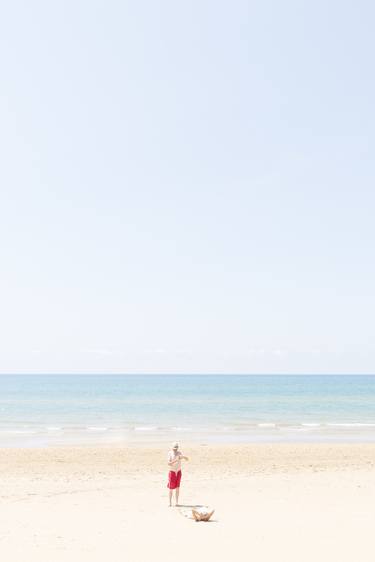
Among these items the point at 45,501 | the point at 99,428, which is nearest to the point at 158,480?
the point at 45,501

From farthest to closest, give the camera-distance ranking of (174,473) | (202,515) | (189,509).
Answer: (174,473) < (189,509) < (202,515)

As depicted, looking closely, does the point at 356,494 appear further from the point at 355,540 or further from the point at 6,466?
the point at 6,466

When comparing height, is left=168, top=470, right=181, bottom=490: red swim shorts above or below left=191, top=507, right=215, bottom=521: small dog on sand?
above

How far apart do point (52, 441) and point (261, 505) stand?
20.3 meters

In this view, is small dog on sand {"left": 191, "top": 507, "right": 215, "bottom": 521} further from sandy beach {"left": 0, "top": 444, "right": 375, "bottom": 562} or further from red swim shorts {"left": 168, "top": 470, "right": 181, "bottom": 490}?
red swim shorts {"left": 168, "top": 470, "right": 181, "bottom": 490}

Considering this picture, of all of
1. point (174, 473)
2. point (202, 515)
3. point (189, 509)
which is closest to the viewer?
point (202, 515)

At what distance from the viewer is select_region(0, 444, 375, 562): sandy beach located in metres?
10.2

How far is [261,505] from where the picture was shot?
46.2ft

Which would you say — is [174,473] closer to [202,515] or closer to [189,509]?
[189,509]

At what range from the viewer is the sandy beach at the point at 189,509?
1022 centimetres

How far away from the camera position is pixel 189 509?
13.6 m

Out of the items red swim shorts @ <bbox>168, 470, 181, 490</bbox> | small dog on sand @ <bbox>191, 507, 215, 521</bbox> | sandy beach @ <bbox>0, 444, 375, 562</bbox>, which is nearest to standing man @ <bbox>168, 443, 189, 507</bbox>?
red swim shorts @ <bbox>168, 470, 181, 490</bbox>

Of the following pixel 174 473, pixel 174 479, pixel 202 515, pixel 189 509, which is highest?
pixel 174 473

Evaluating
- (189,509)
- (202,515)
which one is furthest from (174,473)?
(202,515)
